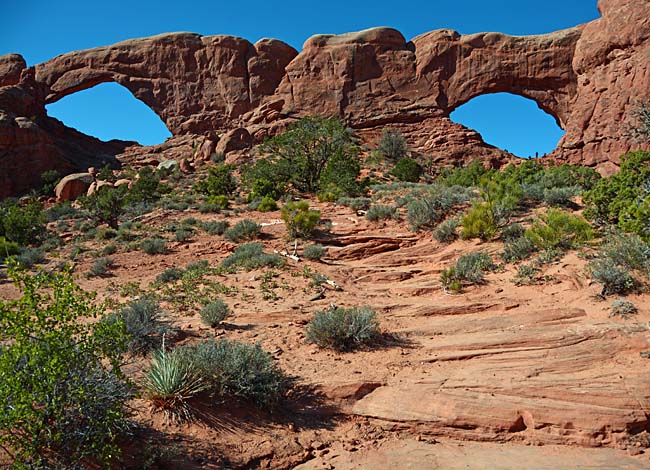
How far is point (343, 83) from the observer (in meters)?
41.5

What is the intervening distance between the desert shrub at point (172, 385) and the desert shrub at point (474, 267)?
5.79m

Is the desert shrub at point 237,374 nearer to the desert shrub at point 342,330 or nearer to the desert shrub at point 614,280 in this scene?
the desert shrub at point 342,330

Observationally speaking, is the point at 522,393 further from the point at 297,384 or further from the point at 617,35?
the point at 617,35

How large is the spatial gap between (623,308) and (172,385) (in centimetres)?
638

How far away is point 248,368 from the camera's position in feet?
17.7

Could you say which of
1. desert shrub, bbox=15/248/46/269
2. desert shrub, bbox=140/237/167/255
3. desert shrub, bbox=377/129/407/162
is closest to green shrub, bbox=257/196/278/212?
desert shrub, bbox=140/237/167/255

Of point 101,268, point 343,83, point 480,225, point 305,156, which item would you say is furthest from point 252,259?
point 343,83

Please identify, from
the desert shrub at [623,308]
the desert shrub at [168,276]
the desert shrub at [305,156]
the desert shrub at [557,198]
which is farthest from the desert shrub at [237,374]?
the desert shrub at [305,156]

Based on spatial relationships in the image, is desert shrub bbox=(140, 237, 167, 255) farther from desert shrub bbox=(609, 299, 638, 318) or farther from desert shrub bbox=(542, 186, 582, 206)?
desert shrub bbox=(609, 299, 638, 318)

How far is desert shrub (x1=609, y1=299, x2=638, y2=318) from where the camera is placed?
656 centimetres

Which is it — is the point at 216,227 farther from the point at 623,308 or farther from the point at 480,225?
the point at 623,308

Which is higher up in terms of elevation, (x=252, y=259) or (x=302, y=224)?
(x=302, y=224)

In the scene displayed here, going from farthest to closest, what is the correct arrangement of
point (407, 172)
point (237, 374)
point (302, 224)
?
point (407, 172) < point (302, 224) < point (237, 374)

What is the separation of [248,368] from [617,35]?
3904 cm
